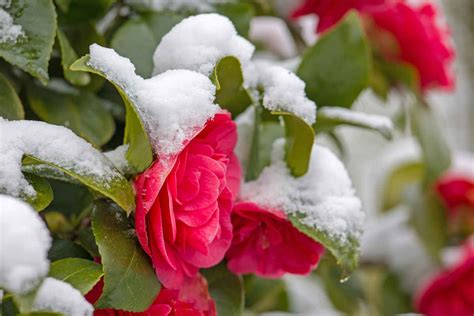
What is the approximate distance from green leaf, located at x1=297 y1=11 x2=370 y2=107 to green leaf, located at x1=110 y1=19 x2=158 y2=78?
131 mm

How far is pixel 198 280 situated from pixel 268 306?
0.34 metres

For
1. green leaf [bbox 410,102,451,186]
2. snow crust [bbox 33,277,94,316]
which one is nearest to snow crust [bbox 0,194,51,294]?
snow crust [bbox 33,277,94,316]

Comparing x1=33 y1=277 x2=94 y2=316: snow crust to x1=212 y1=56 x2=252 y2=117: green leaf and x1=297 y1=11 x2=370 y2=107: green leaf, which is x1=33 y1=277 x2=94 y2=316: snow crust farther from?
x1=297 y1=11 x2=370 y2=107: green leaf

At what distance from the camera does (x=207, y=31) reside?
0.43 m

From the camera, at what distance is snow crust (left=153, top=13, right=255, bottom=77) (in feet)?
1.39

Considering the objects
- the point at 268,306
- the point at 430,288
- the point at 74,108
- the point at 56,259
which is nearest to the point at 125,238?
the point at 56,259

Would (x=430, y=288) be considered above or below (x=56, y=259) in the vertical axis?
below

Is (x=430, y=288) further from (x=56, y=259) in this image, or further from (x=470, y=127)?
(x=470, y=127)

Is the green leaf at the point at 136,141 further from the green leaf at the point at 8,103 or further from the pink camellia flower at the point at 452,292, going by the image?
the pink camellia flower at the point at 452,292

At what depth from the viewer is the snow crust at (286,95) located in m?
0.44

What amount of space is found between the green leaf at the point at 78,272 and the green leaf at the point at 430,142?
511 millimetres

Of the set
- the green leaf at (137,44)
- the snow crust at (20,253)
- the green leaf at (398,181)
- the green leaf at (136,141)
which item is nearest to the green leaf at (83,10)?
the green leaf at (137,44)

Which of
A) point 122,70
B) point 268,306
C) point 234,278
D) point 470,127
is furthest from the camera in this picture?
point 470,127

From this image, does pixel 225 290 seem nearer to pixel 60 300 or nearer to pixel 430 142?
pixel 60 300
